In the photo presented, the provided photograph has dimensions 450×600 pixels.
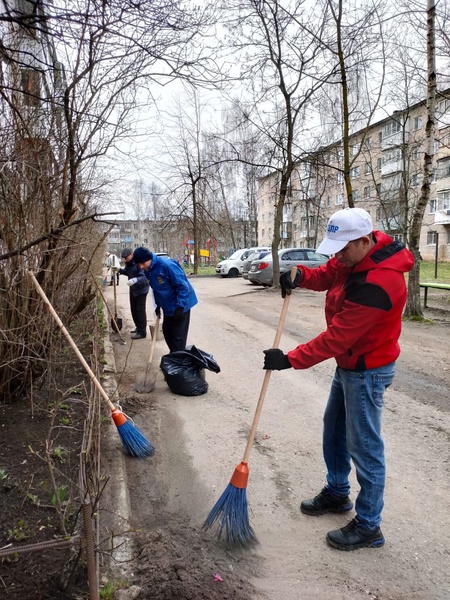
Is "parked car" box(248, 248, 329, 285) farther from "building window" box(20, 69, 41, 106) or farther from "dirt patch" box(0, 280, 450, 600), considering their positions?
"building window" box(20, 69, 41, 106)

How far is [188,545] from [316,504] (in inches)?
34.5

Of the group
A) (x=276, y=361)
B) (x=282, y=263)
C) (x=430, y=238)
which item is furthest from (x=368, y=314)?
(x=430, y=238)

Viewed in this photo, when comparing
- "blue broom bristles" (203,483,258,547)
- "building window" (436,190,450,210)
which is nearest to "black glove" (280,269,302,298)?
"blue broom bristles" (203,483,258,547)

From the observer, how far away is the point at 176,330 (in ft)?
18.0

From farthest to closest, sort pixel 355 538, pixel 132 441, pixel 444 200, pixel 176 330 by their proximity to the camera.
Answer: pixel 444 200 → pixel 176 330 → pixel 132 441 → pixel 355 538

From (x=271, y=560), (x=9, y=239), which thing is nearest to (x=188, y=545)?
(x=271, y=560)

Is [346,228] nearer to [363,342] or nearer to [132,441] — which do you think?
[363,342]

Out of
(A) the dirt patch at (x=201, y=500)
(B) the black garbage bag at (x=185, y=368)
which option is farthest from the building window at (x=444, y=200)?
(B) the black garbage bag at (x=185, y=368)

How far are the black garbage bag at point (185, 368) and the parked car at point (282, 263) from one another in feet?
40.3

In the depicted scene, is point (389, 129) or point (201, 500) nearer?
point (201, 500)

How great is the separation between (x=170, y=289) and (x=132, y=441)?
2.19 m

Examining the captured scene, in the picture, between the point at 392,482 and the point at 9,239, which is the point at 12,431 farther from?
the point at 392,482

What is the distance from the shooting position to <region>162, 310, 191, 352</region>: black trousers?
17.9 feet

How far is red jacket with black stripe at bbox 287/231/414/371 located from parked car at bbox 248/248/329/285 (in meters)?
14.7
